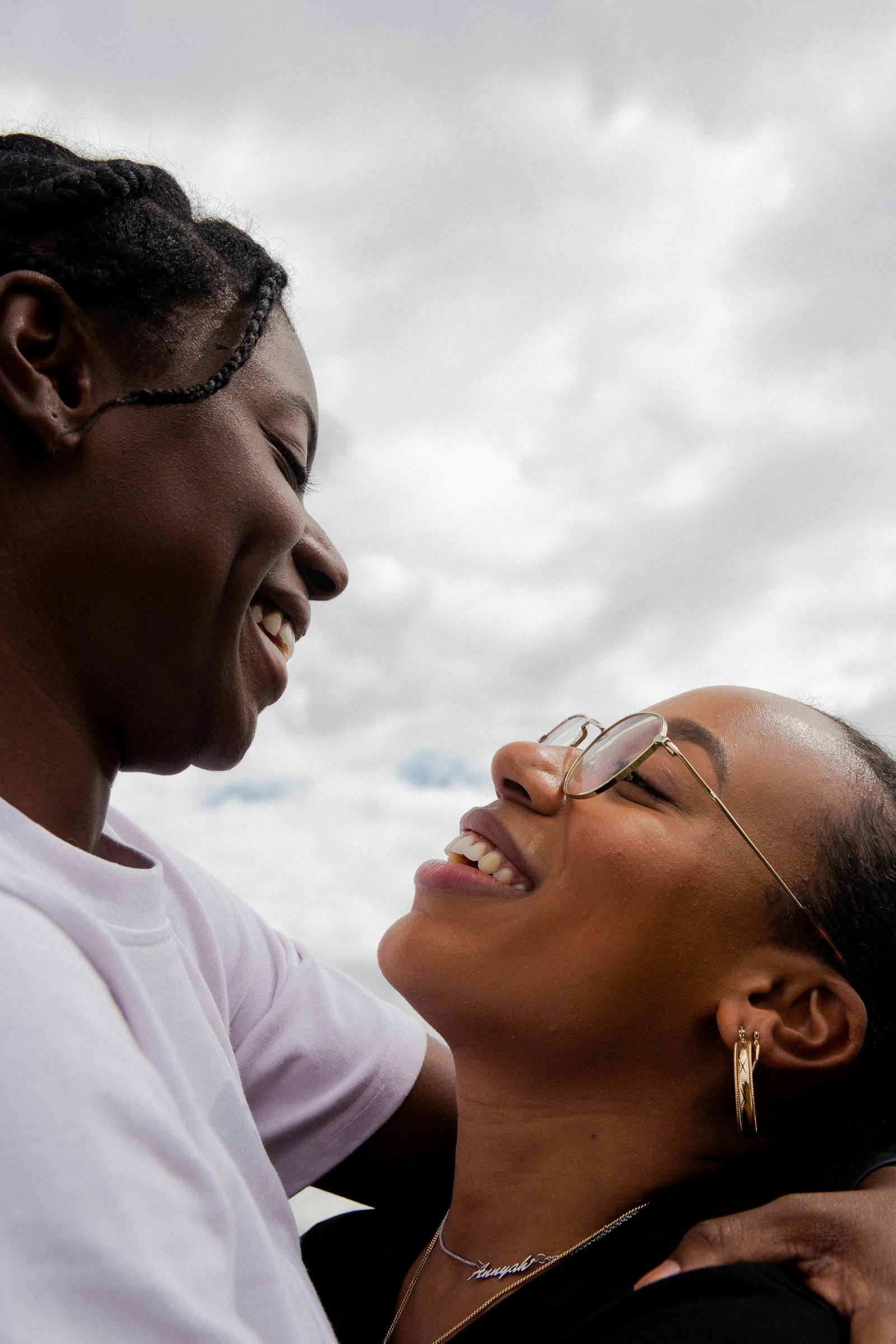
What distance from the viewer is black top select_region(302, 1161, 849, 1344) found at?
1783mm

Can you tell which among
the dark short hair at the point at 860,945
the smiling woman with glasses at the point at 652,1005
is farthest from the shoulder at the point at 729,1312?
the dark short hair at the point at 860,945

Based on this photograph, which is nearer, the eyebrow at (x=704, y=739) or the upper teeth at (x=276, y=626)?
the upper teeth at (x=276, y=626)

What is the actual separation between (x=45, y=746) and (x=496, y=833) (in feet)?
3.87

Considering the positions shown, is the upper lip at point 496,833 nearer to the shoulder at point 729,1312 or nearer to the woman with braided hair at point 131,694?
the woman with braided hair at point 131,694

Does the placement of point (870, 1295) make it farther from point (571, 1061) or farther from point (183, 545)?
point (183, 545)

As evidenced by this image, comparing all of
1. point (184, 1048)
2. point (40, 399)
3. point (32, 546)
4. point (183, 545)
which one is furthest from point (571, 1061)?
point (40, 399)

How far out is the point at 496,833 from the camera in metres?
2.72

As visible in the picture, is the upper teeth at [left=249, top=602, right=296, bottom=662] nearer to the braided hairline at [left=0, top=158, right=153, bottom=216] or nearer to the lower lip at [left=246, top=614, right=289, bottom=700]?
the lower lip at [left=246, top=614, right=289, bottom=700]

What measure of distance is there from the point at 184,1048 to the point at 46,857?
0.49m

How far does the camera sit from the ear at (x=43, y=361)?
6.55ft

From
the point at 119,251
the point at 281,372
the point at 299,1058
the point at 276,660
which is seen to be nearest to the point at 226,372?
the point at 281,372

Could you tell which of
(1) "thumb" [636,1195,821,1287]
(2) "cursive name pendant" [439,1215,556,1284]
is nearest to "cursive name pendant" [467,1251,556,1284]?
(2) "cursive name pendant" [439,1215,556,1284]

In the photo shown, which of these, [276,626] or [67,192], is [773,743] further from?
[67,192]

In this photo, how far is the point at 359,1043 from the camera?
9.91ft
